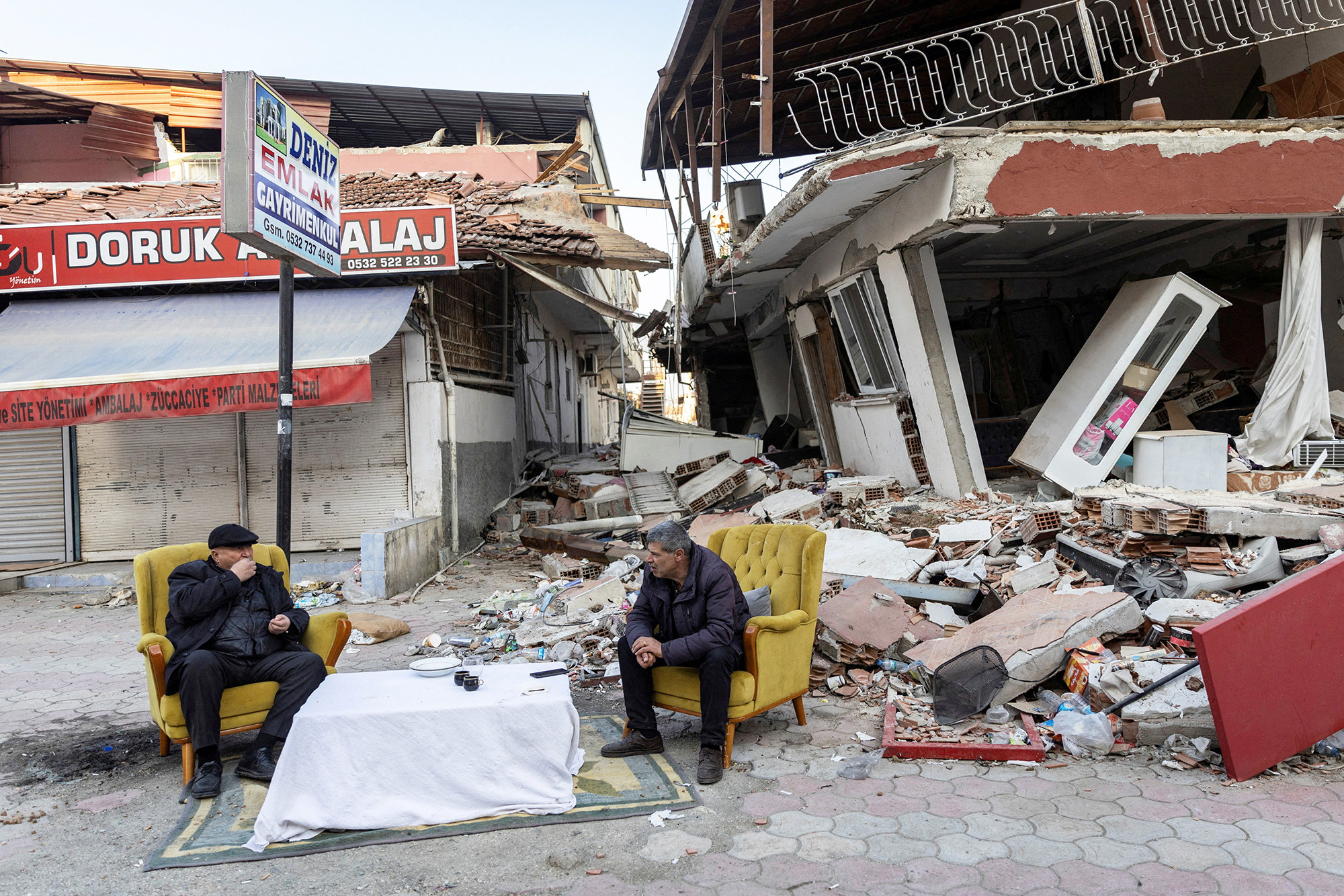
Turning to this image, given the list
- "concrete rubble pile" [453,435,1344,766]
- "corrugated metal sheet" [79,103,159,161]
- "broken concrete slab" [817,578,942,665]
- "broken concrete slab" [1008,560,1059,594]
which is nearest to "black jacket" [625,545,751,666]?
"concrete rubble pile" [453,435,1344,766]

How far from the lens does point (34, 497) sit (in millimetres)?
10141

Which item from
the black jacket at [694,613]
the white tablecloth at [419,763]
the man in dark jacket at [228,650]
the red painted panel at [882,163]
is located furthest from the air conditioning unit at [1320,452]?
the man in dark jacket at [228,650]

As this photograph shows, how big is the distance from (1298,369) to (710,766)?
7.03 meters

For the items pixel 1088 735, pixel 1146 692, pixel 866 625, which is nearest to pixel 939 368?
pixel 866 625

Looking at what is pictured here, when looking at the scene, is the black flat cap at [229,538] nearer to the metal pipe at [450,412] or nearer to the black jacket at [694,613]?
the black jacket at [694,613]

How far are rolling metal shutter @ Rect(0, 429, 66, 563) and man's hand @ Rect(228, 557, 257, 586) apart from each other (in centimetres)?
779

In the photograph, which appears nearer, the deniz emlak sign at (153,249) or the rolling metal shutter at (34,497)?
the deniz emlak sign at (153,249)

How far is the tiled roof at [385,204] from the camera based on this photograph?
9586 mm

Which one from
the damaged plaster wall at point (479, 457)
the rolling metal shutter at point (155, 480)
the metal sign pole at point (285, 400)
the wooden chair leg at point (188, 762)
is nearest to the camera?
the wooden chair leg at point (188, 762)

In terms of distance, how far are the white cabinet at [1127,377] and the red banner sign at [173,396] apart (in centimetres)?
667

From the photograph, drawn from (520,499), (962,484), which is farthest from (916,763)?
(520,499)

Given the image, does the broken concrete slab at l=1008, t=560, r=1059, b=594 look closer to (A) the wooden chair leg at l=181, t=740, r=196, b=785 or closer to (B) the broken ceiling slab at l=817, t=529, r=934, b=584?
(B) the broken ceiling slab at l=817, t=529, r=934, b=584

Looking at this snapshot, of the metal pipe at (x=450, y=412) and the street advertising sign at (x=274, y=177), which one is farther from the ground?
the street advertising sign at (x=274, y=177)

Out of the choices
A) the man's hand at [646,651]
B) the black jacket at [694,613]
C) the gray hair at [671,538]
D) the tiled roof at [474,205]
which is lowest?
the man's hand at [646,651]
